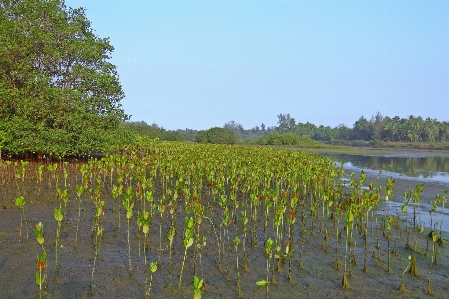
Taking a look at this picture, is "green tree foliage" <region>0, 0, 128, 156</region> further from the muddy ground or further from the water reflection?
the water reflection

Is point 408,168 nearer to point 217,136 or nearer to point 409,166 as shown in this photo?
point 409,166

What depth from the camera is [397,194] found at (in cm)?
1691

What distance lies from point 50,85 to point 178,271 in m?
16.3

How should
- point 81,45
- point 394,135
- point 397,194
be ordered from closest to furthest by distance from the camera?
point 397,194 → point 81,45 → point 394,135

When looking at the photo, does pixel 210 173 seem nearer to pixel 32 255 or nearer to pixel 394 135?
pixel 32 255

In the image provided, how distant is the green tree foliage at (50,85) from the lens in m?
18.6

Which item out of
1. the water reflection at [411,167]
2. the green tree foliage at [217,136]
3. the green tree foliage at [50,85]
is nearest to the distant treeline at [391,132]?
the green tree foliage at [217,136]

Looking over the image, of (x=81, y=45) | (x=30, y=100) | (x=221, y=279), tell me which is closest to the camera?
(x=221, y=279)

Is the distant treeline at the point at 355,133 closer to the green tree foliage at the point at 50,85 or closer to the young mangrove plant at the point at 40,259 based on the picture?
the green tree foliage at the point at 50,85

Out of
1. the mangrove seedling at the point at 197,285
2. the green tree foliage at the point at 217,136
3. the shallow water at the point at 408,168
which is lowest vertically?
the shallow water at the point at 408,168

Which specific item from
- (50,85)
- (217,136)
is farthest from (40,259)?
(217,136)

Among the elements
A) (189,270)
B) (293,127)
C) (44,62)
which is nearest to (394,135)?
(293,127)

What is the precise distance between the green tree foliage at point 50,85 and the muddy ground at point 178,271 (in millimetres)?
10545

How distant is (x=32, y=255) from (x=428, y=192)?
16718mm
